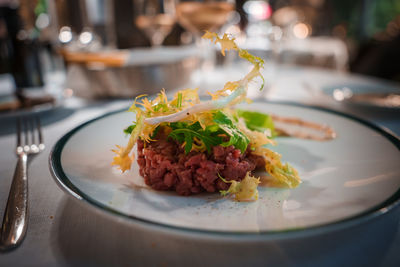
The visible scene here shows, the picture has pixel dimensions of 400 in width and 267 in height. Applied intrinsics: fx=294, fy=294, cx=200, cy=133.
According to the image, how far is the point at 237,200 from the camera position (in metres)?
0.67

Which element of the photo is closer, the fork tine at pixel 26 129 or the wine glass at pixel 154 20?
the fork tine at pixel 26 129

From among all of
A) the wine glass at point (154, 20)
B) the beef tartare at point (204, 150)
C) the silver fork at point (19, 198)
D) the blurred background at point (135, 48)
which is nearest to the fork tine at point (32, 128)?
the silver fork at point (19, 198)

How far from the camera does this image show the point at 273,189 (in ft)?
2.39

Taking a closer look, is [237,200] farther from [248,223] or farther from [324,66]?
[324,66]

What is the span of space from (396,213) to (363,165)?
0.48 feet

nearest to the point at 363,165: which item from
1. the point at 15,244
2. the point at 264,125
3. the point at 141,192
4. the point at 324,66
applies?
the point at 264,125

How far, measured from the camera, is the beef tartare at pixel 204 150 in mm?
705

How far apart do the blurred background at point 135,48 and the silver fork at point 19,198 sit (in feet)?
1.50

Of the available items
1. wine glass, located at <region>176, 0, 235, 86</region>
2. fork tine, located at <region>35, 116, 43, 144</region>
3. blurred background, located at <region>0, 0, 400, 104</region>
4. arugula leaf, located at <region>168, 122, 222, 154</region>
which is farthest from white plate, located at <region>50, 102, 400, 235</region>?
wine glass, located at <region>176, 0, 235, 86</region>

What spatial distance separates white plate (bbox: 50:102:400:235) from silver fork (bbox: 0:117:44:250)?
0.38 feet

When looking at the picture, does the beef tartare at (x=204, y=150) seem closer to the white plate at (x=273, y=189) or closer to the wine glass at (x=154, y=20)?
the white plate at (x=273, y=189)

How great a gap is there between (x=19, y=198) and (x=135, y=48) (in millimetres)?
3968

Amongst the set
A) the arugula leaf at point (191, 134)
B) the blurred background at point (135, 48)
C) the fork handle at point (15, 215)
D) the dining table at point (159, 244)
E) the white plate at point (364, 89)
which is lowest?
the dining table at point (159, 244)

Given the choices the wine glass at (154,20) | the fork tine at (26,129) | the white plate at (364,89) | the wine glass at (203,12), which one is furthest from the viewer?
the wine glass at (154,20)
